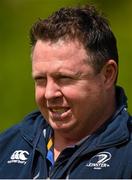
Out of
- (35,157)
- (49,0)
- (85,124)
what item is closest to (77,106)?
(85,124)

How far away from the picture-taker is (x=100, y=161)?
2807 mm

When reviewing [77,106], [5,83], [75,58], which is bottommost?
[5,83]

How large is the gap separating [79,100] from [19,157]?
0.40 metres

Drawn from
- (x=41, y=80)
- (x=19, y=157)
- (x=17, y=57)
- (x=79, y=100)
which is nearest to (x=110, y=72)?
(x=79, y=100)

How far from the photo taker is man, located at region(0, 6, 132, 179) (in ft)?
9.25

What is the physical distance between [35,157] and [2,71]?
3.32 metres

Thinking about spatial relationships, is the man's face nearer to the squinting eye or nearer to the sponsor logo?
the squinting eye

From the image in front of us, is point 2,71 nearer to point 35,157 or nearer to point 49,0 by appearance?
point 49,0

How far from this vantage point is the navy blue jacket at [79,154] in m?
2.79

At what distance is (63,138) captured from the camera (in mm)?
3014

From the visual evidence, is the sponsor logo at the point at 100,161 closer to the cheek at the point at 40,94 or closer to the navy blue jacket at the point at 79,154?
the navy blue jacket at the point at 79,154

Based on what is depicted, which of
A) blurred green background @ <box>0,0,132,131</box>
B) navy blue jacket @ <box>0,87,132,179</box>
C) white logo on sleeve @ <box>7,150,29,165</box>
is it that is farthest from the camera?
blurred green background @ <box>0,0,132,131</box>

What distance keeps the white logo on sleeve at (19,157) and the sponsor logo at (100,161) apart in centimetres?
33

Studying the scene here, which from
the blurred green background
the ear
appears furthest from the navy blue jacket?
the blurred green background
